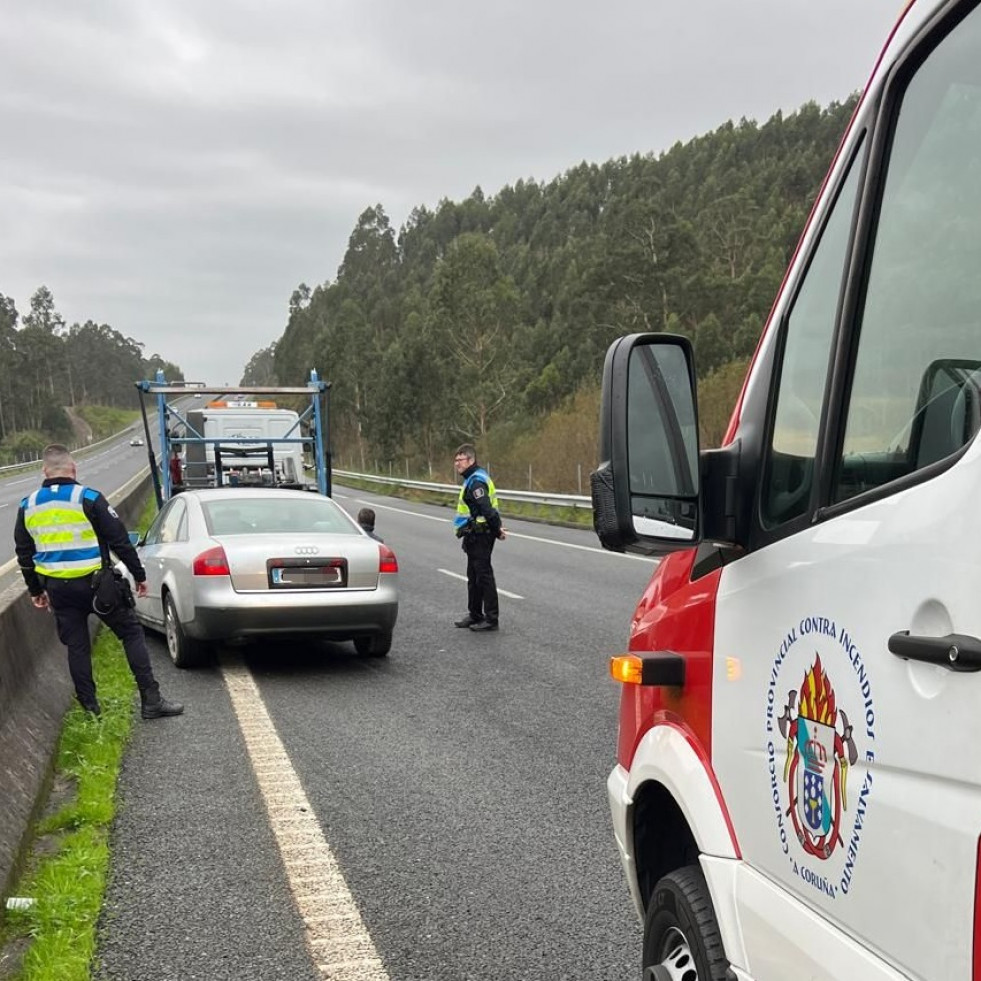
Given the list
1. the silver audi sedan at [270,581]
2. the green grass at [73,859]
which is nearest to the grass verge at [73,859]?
the green grass at [73,859]

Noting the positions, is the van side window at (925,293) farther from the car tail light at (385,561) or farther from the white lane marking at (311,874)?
the car tail light at (385,561)

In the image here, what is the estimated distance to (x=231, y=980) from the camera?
10.4ft

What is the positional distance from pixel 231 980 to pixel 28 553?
395 centimetres

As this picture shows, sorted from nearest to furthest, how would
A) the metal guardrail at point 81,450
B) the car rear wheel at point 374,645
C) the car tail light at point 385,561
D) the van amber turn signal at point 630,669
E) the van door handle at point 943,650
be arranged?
1. the van door handle at point 943,650
2. the van amber turn signal at point 630,669
3. the car tail light at point 385,561
4. the car rear wheel at point 374,645
5. the metal guardrail at point 81,450

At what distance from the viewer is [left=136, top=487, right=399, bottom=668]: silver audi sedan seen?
299 inches

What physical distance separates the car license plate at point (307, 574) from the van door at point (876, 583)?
19.6 feet

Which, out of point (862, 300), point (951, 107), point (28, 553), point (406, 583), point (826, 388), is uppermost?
point (951, 107)

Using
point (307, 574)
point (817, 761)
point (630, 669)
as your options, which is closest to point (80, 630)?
point (307, 574)

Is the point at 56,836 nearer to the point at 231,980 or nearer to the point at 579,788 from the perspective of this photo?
the point at 231,980

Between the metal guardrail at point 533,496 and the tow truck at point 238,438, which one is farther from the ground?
the tow truck at point 238,438

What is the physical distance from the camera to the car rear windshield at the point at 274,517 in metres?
8.26

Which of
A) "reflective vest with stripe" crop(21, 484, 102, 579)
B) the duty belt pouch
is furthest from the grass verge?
"reflective vest with stripe" crop(21, 484, 102, 579)

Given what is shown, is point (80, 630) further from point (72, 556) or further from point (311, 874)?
point (311, 874)

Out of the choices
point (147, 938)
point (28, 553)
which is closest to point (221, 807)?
point (147, 938)
